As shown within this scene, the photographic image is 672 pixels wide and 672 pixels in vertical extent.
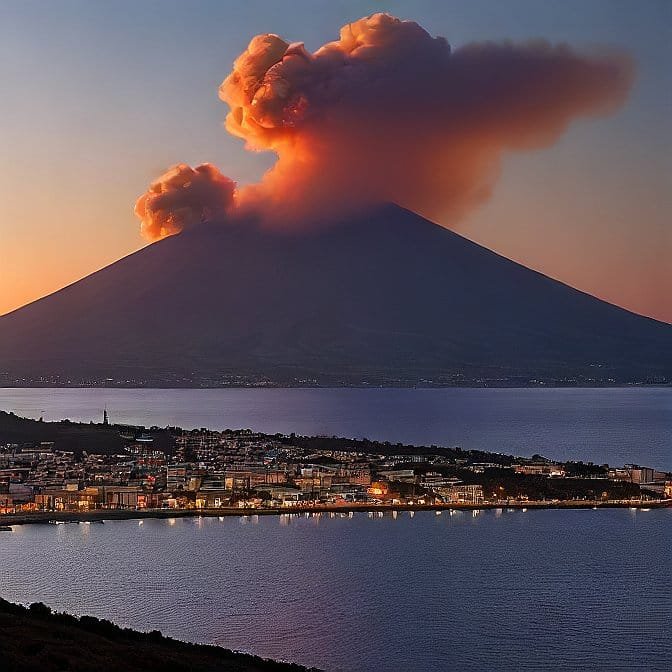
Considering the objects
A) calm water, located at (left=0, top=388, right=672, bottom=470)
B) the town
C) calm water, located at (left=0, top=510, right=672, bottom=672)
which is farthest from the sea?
calm water, located at (left=0, top=388, right=672, bottom=470)

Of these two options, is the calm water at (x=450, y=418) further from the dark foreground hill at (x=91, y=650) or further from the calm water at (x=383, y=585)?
the dark foreground hill at (x=91, y=650)

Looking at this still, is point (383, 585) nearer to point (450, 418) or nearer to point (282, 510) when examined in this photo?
point (282, 510)

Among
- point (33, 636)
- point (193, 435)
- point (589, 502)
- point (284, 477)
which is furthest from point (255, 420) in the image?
point (33, 636)

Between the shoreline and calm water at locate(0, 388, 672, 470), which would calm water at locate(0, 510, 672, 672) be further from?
calm water at locate(0, 388, 672, 470)

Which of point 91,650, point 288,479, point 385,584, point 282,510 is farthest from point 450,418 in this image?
point 91,650

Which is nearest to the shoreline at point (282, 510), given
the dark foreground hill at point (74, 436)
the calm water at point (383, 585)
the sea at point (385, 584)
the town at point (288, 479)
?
the town at point (288, 479)

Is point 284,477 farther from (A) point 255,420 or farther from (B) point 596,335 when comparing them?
(B) point 596,335
